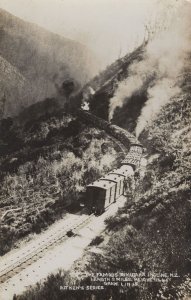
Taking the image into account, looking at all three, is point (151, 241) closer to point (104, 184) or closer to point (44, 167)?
point (104, 184)

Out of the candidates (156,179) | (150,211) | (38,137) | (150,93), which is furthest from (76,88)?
(150,211)

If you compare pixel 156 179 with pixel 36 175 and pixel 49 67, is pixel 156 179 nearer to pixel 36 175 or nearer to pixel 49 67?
pixel 36 175

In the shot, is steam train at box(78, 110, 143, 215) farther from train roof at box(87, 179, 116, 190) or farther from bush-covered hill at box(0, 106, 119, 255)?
bush-covered hill at box(0, 106, 119, 255)

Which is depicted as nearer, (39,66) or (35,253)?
(35,253)

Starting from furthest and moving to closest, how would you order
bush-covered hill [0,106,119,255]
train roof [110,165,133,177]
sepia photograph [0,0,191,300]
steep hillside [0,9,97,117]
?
steep hillside [0,9,97,117] < train roof [110,165,133,177] < bush-covered hill [0,106,119,255] < sepia photograph [0,0,191,300]

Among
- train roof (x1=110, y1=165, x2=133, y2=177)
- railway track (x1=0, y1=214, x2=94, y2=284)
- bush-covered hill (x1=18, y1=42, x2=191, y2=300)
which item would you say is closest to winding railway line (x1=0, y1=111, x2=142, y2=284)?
railway track (x1=0, y1=214, x2=94, y2=284)

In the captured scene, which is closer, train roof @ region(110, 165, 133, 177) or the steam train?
the steam train

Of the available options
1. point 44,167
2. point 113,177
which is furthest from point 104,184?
point 44,167
